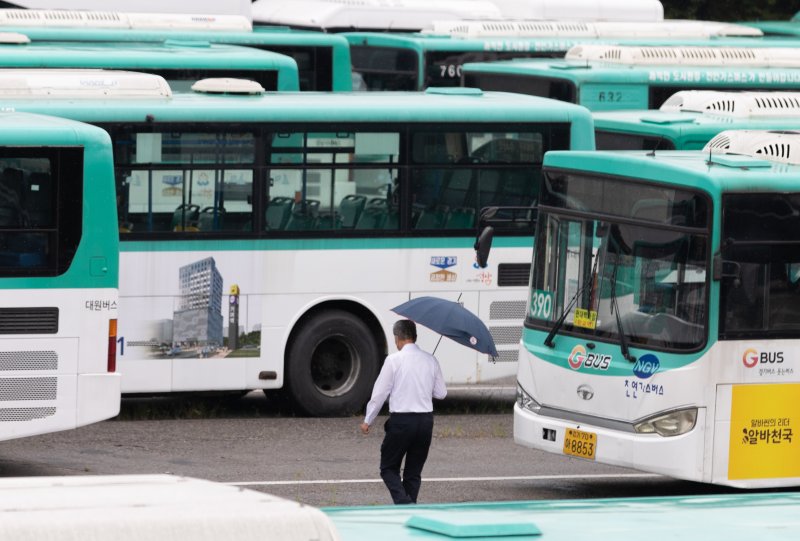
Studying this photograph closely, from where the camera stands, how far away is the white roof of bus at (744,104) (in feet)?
56.4

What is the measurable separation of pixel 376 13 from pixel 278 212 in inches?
479

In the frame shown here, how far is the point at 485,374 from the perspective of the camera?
15.4 meters

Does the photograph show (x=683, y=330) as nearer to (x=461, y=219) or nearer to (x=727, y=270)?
(x=727, y=270)

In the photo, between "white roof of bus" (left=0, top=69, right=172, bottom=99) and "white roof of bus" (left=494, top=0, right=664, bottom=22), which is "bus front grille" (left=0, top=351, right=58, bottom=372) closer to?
"white roof of bus" (left=0, top=69, right=172, bottom=99)

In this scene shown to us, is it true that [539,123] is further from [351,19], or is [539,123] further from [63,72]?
[351,19]

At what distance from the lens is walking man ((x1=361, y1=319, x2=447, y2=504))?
34.6ft

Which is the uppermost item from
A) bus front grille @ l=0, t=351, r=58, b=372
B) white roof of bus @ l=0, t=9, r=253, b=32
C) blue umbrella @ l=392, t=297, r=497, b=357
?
white roof of bus @ l=0, t=9, r=253, b=32

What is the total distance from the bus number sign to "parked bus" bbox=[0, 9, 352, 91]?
9.42 meters

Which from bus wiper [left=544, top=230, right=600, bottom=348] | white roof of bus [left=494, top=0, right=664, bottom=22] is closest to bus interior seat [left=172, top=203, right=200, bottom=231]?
bus wiper [left=544, top=230, right=600, bottom=348]

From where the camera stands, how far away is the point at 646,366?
11.2 m

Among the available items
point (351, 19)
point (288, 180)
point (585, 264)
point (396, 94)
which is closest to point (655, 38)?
point (351, 19)

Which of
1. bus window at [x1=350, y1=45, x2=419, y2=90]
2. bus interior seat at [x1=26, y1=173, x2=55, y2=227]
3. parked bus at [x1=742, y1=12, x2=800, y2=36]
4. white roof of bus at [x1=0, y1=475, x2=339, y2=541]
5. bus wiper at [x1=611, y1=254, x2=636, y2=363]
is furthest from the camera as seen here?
parked bus at [x1=742, y1=12, x2=800, y2=36]

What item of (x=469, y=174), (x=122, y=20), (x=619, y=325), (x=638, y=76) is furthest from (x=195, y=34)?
(x=619, y=325)

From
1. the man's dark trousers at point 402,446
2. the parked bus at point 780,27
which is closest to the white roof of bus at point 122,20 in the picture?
the man's dark trousers at point 402,446
